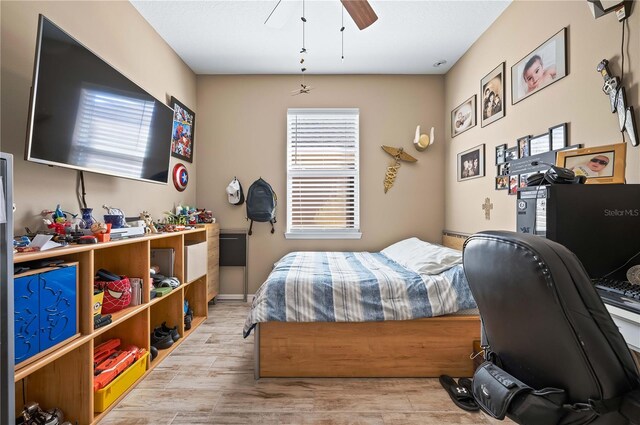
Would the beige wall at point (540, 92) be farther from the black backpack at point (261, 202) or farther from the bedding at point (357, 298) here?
the black backpack at point (261, 202)

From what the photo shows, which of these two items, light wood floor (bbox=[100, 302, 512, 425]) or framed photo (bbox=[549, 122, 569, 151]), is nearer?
light wood floor (bbox=[100, 302, 512, 425])

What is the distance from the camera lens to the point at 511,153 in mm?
2422

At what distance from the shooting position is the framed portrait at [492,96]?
8.42 ft

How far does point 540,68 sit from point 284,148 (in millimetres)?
2637

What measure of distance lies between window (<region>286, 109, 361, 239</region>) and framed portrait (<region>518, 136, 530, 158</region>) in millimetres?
1813

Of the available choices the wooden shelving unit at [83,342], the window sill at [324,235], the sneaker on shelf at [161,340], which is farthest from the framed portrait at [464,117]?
the sneaker on shelf at [161,340]

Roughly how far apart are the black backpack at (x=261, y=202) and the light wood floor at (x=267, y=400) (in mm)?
1717

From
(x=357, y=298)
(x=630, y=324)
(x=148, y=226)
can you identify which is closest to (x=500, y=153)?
(x=357, y=298)

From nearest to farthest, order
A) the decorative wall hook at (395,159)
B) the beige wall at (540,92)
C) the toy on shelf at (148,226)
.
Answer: the beige wall at (540,92) < the toy on shelf at (148,226) < the decorative wall hook at (395,159)

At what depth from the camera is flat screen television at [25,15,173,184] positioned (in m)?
1.43

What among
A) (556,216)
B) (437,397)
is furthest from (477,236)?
(437,397)

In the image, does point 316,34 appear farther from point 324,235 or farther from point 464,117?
point 324,235

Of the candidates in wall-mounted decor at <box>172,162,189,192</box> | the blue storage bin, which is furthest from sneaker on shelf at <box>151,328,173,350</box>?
wall-mounted decor at <box>172,162,189,192</box>

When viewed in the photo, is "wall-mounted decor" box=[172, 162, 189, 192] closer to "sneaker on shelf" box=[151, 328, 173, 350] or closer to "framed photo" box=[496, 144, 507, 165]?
"sneaker on shelf" box=[151, 328, 173, 350]
